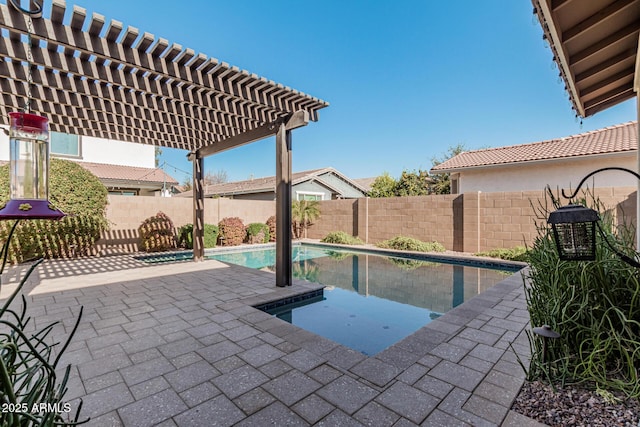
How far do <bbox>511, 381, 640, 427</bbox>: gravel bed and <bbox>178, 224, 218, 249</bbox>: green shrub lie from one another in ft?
35.3

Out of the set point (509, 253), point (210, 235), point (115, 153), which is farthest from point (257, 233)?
point (509, 253)

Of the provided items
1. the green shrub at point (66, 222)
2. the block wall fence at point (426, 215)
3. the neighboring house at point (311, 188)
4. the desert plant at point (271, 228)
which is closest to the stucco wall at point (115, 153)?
the neighboring house at point (311, 188)

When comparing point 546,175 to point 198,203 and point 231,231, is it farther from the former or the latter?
point 231,231

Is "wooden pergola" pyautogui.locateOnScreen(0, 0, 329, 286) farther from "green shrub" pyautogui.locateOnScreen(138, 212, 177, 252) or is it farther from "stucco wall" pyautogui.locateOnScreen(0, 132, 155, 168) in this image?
"stucco wall" pyautogui.locateOnScreen(0, 132, 155, 168)

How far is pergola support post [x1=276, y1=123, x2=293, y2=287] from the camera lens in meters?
5.45

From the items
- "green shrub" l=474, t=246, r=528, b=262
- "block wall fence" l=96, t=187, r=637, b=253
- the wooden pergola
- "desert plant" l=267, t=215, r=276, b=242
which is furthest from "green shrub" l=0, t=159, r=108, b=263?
"green shrub" l=474, t=246, r=528, b=262

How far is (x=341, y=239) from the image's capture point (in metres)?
12.8

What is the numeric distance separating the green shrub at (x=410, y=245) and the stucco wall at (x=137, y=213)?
7007mm

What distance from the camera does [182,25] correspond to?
27.9 ft

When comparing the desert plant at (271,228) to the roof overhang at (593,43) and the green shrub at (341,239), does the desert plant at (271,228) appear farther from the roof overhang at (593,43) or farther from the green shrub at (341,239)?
the roof overhang at (593,43)

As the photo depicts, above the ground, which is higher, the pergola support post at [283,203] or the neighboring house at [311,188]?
the neighboring house at [311,188]

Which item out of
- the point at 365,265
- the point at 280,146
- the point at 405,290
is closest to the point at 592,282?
the point at 405,290

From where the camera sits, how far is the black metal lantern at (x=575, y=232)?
1.67 m

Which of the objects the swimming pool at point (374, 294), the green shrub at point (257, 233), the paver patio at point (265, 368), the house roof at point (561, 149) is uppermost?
the house roof at point (561, 149)
